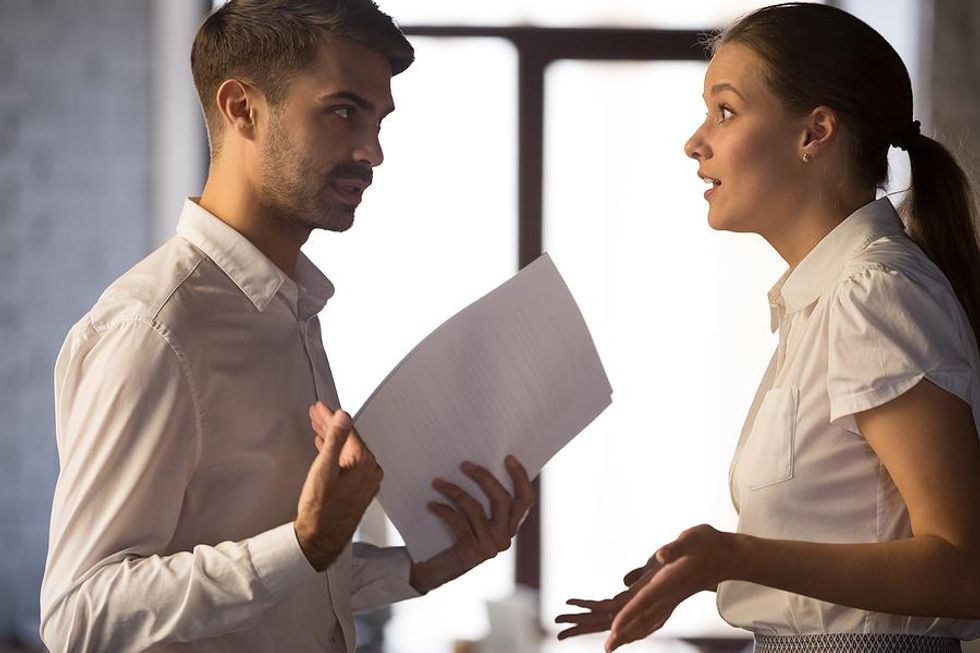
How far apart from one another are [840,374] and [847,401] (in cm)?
3

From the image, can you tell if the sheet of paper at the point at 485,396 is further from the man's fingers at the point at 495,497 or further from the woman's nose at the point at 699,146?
the woman's nose at the point at 699,146

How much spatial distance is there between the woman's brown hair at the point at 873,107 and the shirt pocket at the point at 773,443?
0.25 m

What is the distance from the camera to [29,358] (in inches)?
124

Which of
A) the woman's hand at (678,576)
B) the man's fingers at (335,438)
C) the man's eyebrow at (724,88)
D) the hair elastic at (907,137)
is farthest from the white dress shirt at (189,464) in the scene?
the hair elastic at (907,137)

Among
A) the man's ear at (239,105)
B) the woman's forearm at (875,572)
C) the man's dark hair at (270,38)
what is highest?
the man's dark hair at (270,38)

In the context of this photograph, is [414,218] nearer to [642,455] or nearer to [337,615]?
[642,455]

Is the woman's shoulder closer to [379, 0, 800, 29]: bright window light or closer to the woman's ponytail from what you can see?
the woman's ponytail

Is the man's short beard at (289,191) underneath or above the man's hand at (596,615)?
above

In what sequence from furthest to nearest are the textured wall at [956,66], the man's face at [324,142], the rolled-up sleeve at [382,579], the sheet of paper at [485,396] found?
the textured wall at [956,66] → the rolled-up sleeve at [382,579] → the man's face at [324,142] → the sheet of paper at [485,396]

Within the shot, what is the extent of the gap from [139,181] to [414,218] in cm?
81

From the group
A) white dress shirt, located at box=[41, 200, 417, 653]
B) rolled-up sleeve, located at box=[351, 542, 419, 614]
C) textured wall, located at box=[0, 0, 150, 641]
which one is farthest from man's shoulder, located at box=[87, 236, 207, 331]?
textured wall, located at box=[0, 0, 150, 641]

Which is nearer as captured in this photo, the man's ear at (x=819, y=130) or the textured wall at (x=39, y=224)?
the man's ear at (x=819, y=130)

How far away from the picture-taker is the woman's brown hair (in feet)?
4.49

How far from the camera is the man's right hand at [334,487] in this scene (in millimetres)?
1084
